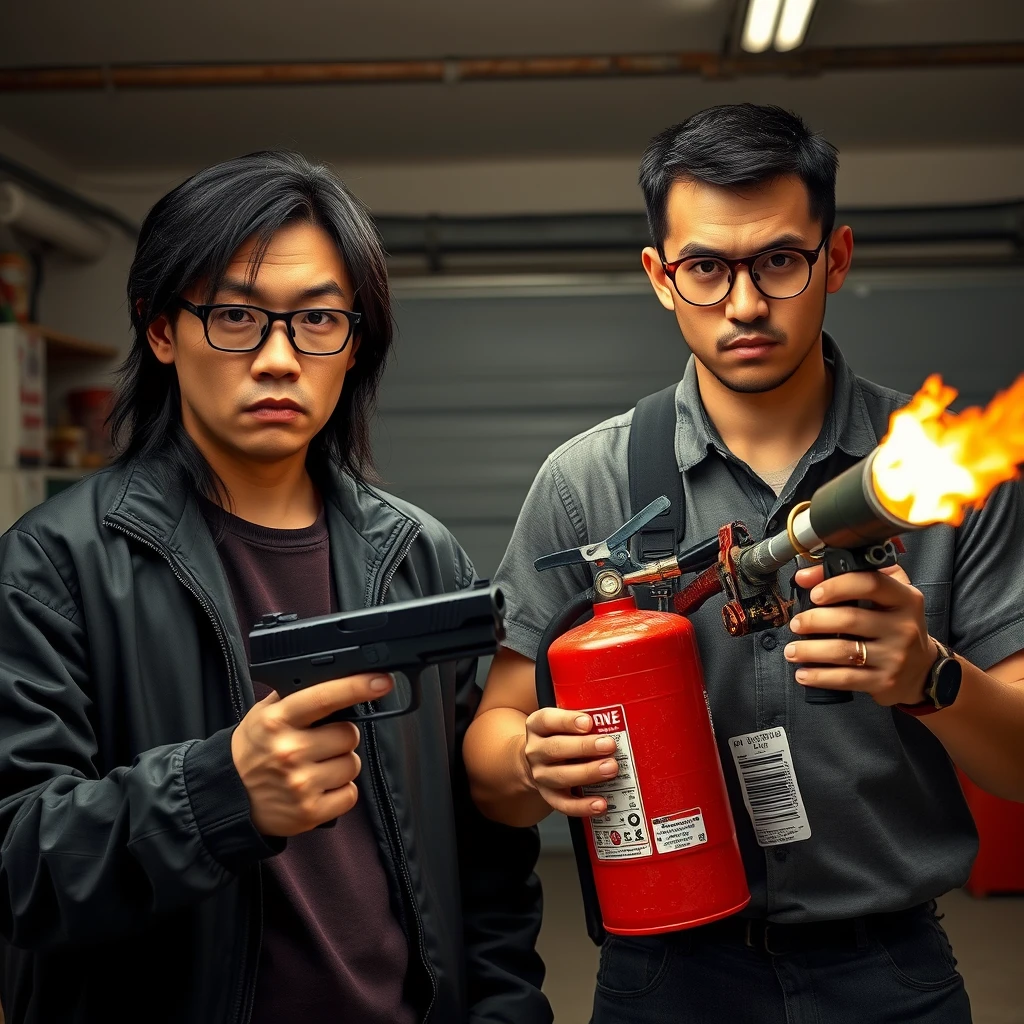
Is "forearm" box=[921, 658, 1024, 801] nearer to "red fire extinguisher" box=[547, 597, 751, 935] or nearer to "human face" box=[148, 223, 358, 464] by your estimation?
"red fire extinguisher" box=[547, 597, 751, 935]

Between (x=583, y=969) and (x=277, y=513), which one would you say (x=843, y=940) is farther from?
(x=583, y=969)

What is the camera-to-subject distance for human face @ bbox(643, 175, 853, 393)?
1505 millimetres

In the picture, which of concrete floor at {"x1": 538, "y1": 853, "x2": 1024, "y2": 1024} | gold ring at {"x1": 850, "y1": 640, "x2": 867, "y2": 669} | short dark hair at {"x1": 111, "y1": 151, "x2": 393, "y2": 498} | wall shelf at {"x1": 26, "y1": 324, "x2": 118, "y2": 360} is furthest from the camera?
wall shelf at {"x1": 26, "y1": 324, "x2": 118, "y2": 360}

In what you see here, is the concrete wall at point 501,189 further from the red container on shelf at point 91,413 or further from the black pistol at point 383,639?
the black pistol at point 383,639

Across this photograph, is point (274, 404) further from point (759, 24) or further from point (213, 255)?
point (759, 24)

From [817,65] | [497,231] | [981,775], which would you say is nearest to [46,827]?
[981,775]

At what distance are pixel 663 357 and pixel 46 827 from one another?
5352 mm

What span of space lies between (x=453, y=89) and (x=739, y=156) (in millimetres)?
3872

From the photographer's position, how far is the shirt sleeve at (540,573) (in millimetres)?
1629

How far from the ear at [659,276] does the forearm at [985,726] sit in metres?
0.68

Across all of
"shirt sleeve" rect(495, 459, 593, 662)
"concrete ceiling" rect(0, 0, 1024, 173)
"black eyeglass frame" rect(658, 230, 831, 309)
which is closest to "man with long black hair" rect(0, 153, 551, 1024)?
"shirt sleeve" rect(495, 459, 593, 662)

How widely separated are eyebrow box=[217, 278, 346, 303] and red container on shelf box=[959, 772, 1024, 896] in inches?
190

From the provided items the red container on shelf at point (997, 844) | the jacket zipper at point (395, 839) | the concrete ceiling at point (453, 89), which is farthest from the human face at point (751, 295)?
the red container on shelf at point (997, 844)

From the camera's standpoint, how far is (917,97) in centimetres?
528
